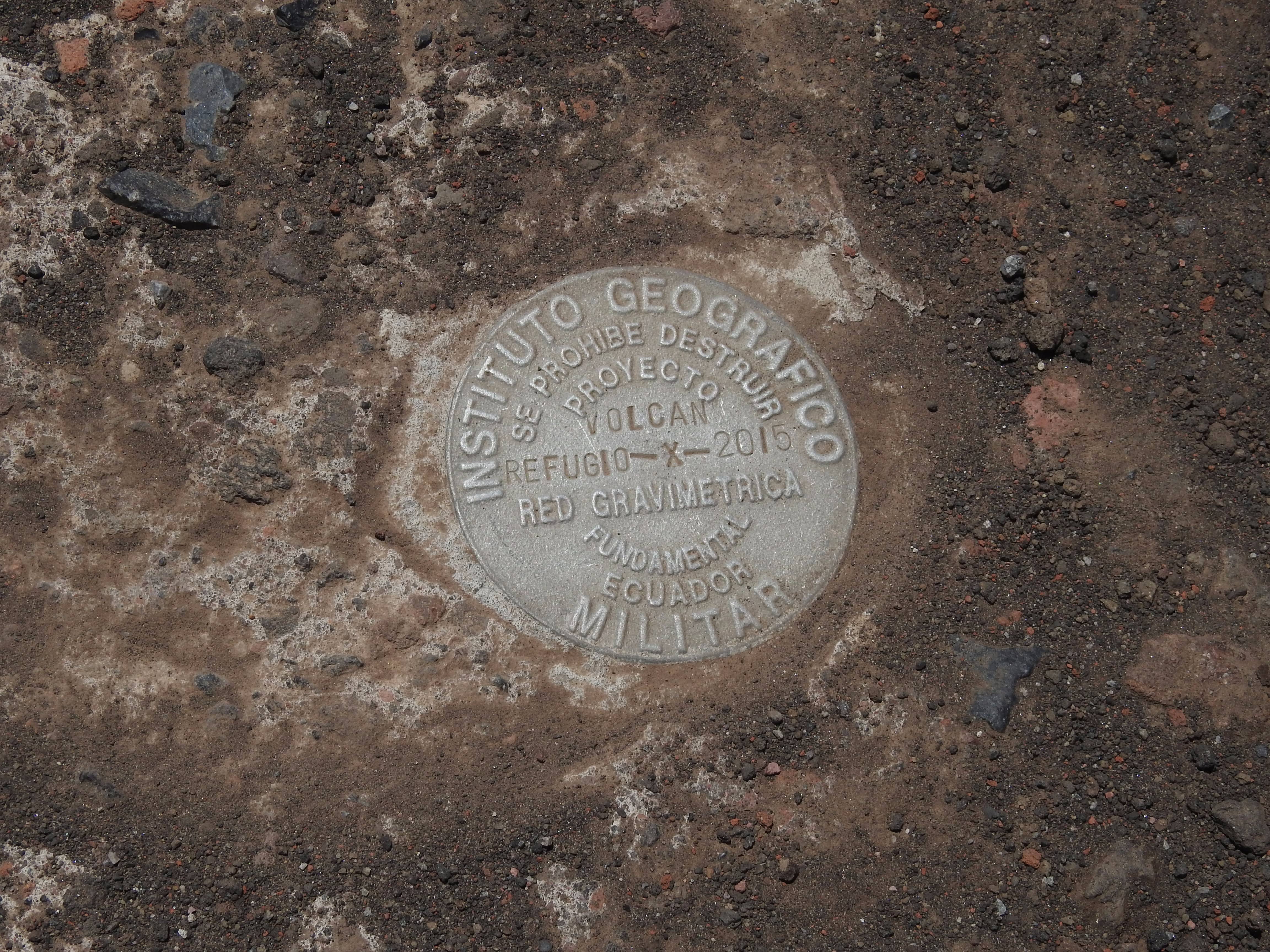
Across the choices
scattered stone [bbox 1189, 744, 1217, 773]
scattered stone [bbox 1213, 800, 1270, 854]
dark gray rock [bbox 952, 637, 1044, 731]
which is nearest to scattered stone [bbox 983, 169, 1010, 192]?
dark gray rock [bbox 952, 637, 1044, 731]

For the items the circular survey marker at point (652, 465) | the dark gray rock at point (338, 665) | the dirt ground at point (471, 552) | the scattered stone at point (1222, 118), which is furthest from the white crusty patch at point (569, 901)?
the scattered stone at point (1222, 118)

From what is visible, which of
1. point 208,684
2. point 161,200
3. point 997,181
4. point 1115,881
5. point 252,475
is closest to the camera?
point 1115,881

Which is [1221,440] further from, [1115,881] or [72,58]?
[72,58]

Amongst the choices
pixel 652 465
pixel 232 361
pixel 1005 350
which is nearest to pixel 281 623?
pixel 232 361

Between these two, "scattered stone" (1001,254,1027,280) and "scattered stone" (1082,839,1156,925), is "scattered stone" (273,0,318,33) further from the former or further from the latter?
"scattered stone" (1082,839,1156,925)

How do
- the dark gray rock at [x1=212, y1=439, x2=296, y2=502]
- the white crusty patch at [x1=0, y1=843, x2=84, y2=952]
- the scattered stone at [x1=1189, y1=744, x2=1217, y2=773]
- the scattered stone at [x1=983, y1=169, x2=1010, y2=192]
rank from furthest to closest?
1. the scattered stone at [x1=983, y1=169, x2=1010, y2=192]
2. the dark gray rock at [x1=212, y1=439, x2=296, y2=502]
3. the scattered stone at [x1=1189, y1=744, x2=1217, y2=773]
4. the white crusty patch at [x1=0, y1=843, x2=84, y2=952]

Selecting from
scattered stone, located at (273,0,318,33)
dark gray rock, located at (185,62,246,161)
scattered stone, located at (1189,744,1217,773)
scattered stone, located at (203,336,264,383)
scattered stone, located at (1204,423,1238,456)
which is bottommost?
scattered stone, located at (1189,744,1217,773)
